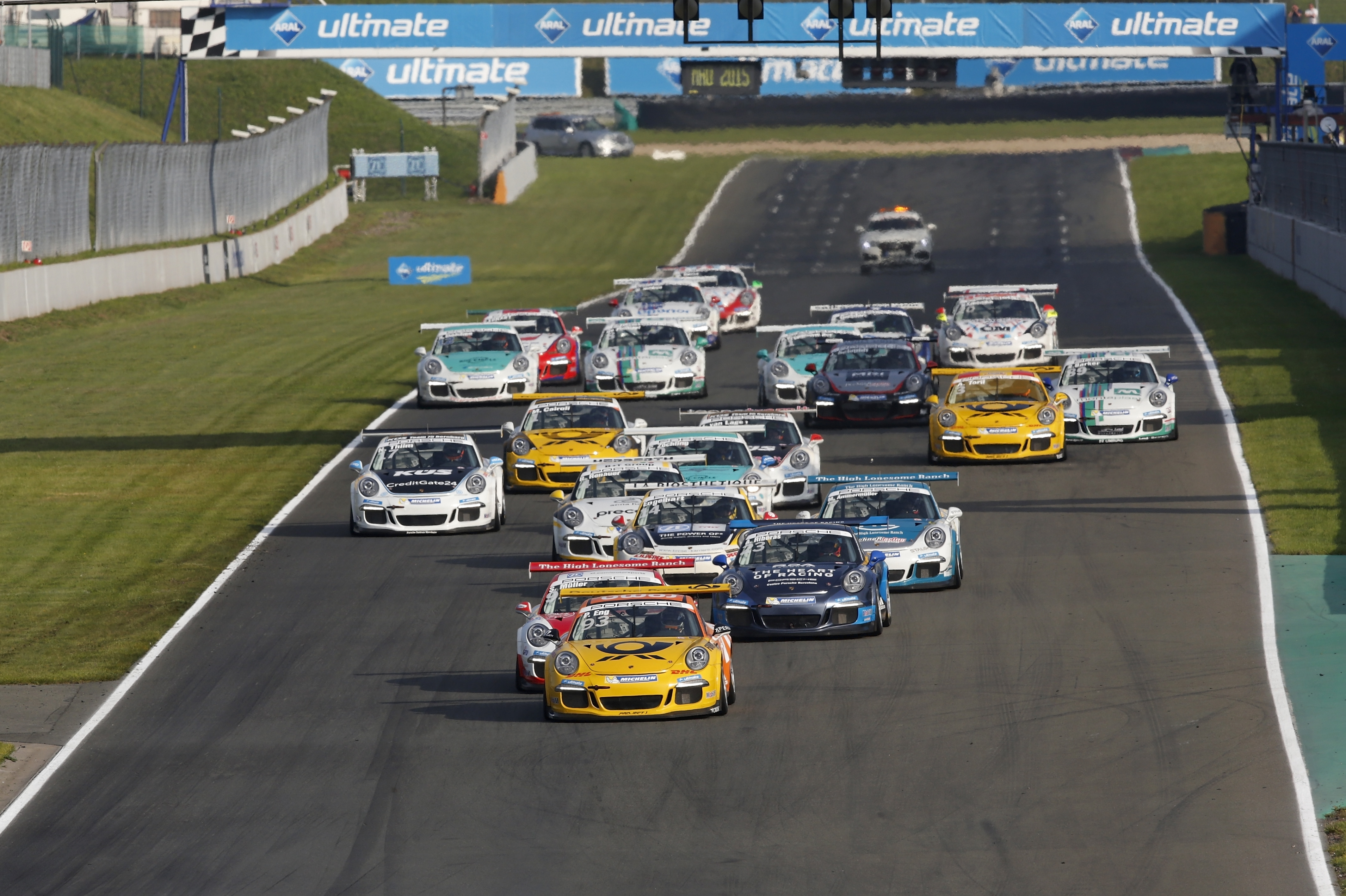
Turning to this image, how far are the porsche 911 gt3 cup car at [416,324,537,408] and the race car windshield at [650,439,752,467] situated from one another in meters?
8.51

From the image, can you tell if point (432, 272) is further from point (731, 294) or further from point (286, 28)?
point (731, 294)

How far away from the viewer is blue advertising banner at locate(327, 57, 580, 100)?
292ft

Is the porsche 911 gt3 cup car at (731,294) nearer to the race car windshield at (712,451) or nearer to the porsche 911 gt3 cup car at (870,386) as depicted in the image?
the porsche 911 gt3 cup car at (870,386)

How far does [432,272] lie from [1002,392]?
31.3 metres

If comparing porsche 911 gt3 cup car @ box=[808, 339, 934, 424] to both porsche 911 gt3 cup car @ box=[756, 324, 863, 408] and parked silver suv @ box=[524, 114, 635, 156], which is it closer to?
porsche 911 gt3 cup car @ box=[756, 324, 863, 408]

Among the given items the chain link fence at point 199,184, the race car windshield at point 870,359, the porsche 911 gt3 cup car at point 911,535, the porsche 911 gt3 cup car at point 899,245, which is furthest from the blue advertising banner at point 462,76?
the porsche 911 gt3 cup car at point 911,535

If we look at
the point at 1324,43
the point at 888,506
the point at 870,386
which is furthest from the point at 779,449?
the point at 1324,43

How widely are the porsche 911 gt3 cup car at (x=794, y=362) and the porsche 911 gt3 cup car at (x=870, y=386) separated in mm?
510

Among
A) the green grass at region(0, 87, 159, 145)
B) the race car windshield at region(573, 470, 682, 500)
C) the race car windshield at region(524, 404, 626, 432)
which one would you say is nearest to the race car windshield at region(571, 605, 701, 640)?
the race car windshield at region(573, 470, 682, 500)

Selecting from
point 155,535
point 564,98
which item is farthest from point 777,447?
point 564,98

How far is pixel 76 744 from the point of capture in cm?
1722

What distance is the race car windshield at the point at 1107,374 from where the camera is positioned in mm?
30969

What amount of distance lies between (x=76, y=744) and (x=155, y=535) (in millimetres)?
10156

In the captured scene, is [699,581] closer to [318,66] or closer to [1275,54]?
[1275,54]
